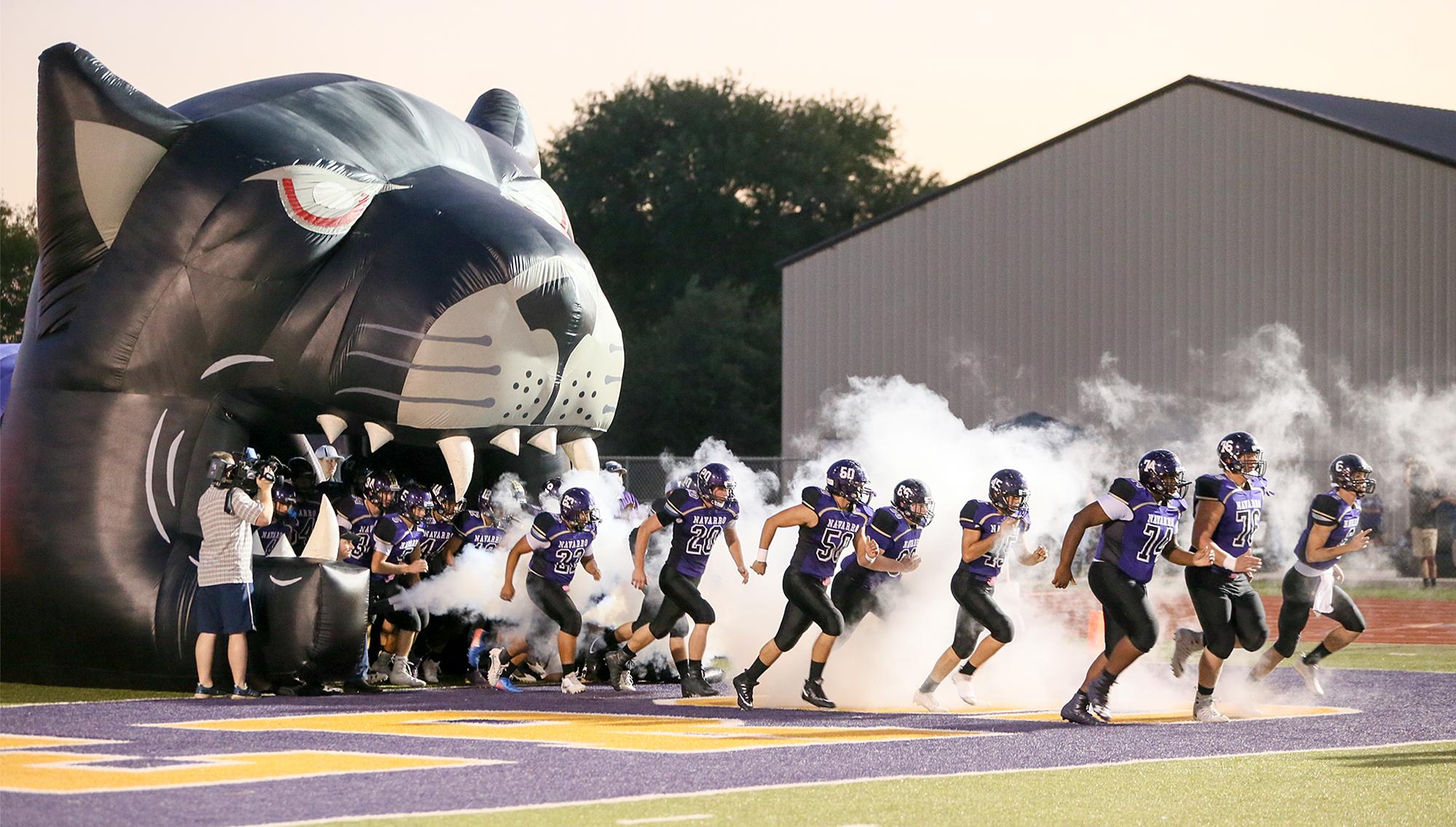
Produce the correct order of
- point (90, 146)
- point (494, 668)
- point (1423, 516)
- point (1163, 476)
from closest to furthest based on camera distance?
point (1163, 476) < point (90, 146) < point (494, 668) < point (1423, 516)


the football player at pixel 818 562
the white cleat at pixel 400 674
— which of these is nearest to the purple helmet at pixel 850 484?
the football player at pixel 818 562

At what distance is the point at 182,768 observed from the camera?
8016 millimetres

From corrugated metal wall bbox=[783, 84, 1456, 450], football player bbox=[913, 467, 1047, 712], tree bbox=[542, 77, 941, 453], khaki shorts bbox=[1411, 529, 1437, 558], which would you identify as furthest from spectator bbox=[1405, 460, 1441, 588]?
tree bbox=[542, 77, 941, 453]

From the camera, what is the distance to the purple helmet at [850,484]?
11.6 meters

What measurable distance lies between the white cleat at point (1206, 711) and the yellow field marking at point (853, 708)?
107 cm

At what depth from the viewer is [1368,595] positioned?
23281 mm

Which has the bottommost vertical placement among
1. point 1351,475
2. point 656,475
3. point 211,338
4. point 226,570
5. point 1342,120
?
point 226,570

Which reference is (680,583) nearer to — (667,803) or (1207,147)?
(667,803)

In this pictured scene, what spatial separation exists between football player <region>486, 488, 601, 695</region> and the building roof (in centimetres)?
1652

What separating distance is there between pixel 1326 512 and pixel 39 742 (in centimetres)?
759

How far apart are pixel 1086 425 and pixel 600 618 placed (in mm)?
16431

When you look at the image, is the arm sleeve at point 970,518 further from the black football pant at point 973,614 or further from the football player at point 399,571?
the football player at point 399,571

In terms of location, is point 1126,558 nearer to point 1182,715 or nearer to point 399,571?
point 1182,715

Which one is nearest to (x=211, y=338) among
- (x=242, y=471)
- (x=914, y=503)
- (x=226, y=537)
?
(x=242, y=471)
